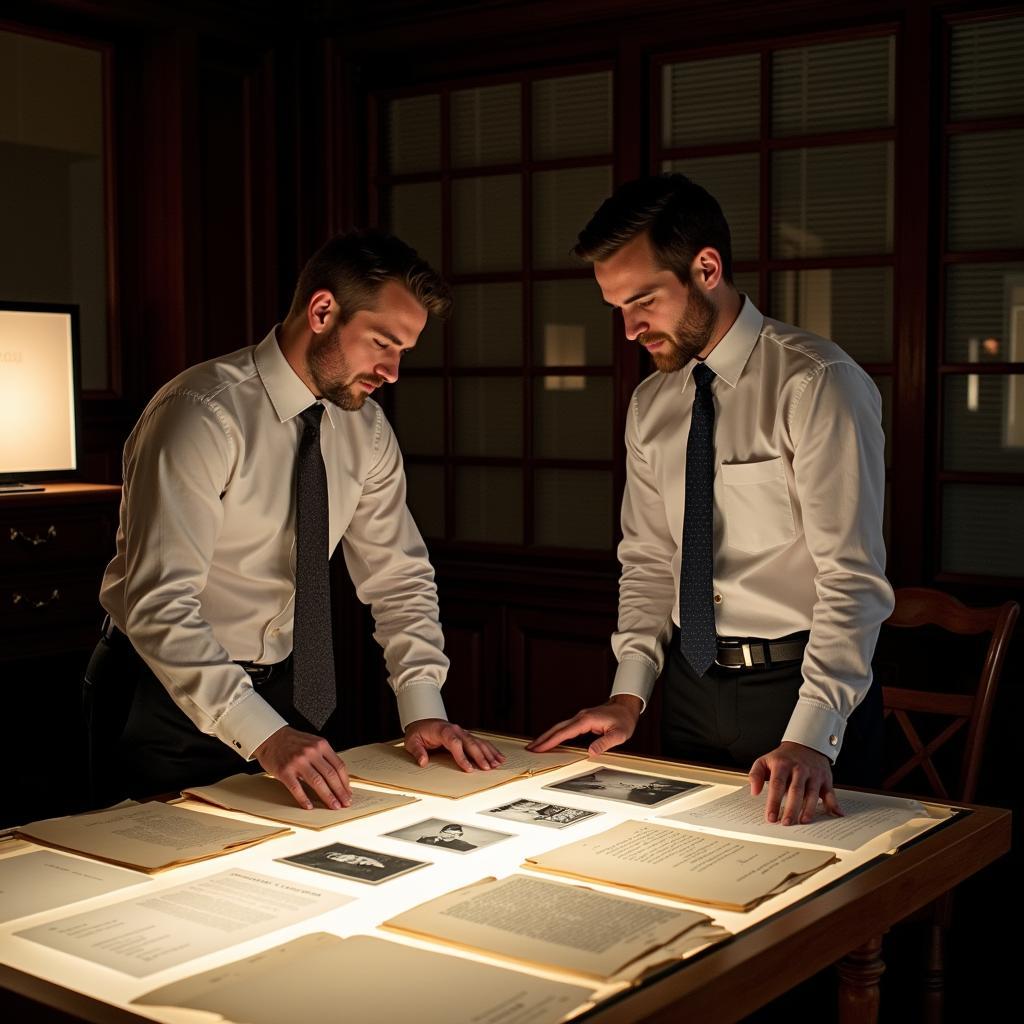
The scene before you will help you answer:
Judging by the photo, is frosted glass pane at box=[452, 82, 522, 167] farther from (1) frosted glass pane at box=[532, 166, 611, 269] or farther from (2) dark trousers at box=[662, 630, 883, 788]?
(2) dark trousers at box=[662, 630, 883, 788]

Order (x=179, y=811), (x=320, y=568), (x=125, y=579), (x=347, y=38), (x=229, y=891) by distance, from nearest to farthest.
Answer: (x=229, y=891)
(x=179, y=811)
(x=125, y=579)
(x=320, y=568)
(x=347, y=38)

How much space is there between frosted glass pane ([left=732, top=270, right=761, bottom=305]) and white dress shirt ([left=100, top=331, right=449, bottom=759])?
167 cm

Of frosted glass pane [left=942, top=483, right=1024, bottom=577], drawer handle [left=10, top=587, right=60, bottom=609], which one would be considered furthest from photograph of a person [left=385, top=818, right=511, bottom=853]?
frosted glass pane [left=942, top=483, right=1024, bottom=577]

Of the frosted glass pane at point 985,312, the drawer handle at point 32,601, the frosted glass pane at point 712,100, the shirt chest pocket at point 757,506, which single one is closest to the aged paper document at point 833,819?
the shirt chest pocket at point 757,506

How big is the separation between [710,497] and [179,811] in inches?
38.5

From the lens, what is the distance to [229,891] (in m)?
1.53

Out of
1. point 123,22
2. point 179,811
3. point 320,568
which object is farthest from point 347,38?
point 179,811

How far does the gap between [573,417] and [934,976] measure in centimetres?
210

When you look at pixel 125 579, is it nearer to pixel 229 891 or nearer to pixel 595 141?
pixel 229 891

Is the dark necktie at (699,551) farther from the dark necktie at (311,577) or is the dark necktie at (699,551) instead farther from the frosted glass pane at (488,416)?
the frosted glass pane at (488,416)

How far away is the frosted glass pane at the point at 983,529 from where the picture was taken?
139 inches

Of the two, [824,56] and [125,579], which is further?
[824,56]

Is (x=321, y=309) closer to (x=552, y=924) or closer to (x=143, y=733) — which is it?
(x=143, y=733)

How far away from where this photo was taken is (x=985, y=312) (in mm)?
3559
